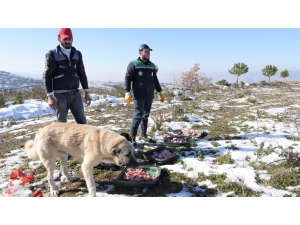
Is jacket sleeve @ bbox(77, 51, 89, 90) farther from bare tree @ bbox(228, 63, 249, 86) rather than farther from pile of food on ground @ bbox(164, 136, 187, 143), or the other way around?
bare tree @ bbox(228, 63, 249, 86)

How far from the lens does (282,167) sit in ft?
14.5

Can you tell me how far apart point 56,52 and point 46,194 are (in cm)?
273

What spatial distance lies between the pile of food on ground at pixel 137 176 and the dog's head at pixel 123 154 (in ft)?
2.34

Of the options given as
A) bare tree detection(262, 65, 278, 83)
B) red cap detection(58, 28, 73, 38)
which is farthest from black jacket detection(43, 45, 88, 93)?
bare tree detection(262, 65, 278, 83)

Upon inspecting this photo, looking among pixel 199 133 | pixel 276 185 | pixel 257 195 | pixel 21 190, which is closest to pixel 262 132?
pixel 199 133

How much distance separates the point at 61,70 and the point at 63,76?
126 mm

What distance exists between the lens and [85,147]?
12.2ft

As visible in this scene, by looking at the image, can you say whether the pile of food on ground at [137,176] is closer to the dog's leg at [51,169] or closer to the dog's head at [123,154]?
the dog's head at [123,154]

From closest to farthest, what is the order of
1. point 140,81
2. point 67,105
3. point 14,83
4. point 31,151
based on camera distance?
point 31,151 → point 67,105 → point 140,81 → point 14,83

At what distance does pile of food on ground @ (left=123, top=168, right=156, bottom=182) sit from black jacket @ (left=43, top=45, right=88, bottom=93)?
7.15 feet

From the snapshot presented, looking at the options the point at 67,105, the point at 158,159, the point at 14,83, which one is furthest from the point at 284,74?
the point at 67,105

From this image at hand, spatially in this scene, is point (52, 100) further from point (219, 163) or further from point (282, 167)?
point (282, 167)

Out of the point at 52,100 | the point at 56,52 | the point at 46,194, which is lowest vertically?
the point at 46,194

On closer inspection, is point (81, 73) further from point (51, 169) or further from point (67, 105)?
point (51, 169)
